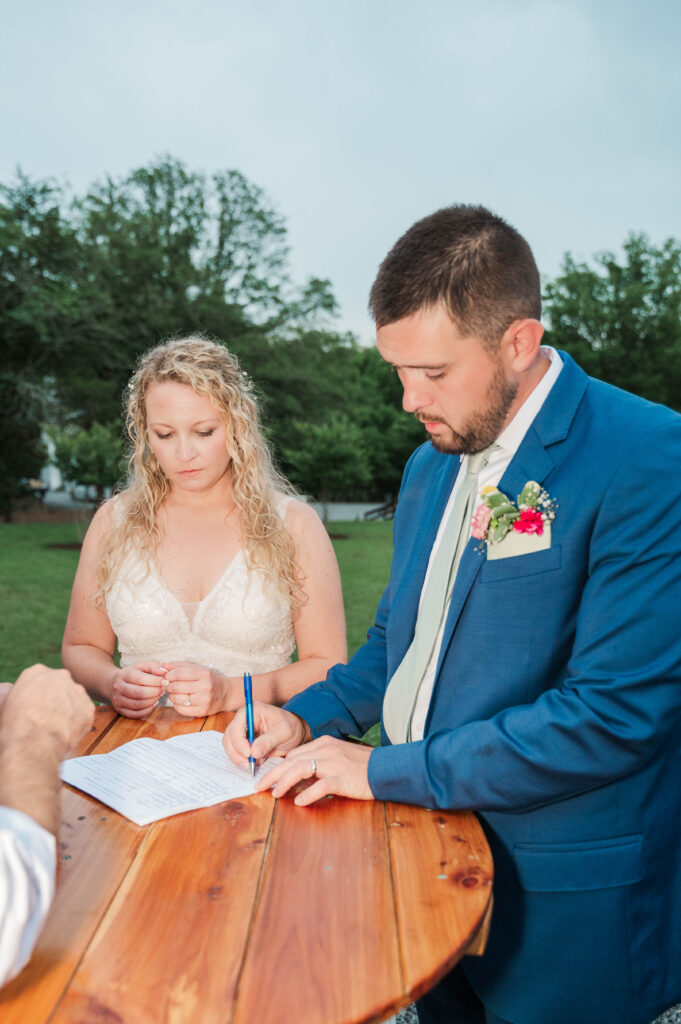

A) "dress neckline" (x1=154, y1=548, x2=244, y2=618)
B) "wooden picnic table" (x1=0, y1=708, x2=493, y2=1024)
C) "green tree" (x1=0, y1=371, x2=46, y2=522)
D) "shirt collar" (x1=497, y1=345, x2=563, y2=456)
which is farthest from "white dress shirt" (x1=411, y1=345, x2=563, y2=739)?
"green tree" (x1=0, y1=371, x2=46, y2=522)

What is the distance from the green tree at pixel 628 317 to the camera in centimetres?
3281

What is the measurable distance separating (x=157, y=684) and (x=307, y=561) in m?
0.91

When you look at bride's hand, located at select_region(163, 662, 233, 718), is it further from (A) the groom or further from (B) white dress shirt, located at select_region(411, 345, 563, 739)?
(B) white dress shirt, located at select_region(411, 345, 563, 739)

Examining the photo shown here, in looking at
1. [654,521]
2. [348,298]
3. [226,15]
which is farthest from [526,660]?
[348,298]

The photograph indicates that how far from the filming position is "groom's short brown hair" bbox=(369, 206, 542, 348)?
1593 millimetres

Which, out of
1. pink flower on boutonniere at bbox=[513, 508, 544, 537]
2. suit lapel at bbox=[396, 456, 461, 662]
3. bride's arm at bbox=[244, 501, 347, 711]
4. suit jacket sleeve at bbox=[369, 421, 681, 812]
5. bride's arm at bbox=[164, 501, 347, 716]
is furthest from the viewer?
bride's arm at bbox=[244, 501, 347, 711]

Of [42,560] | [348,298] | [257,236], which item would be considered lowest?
[42,560]

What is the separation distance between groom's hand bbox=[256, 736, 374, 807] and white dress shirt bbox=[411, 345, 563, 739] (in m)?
0.16

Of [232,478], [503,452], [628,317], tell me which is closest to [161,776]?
[503,452]

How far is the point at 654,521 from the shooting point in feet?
4.75

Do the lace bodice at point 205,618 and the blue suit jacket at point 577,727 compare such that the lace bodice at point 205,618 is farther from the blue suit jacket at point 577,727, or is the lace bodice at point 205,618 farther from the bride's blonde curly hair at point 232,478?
the blue suit jacket at point 577,727

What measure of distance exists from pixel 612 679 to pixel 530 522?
1.11 ft

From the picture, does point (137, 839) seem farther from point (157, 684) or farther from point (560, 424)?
point (560, 424)

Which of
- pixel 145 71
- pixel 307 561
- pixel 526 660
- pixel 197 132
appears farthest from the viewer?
pixel 197 132
